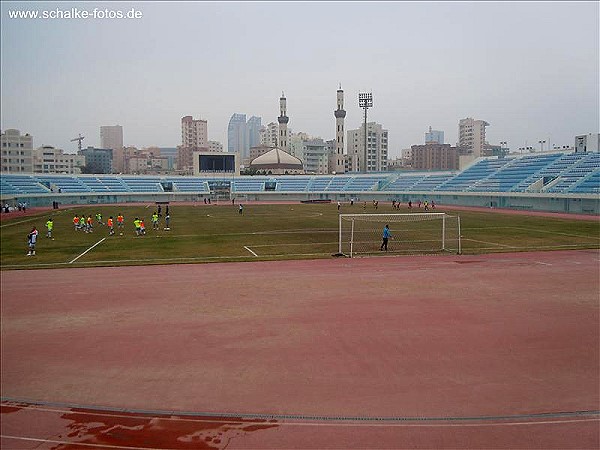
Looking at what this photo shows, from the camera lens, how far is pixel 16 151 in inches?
254

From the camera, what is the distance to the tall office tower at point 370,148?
158 metres

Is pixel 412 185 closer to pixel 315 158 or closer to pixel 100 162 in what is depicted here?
pixel 315 158

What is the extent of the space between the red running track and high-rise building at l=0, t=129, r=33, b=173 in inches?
71.4

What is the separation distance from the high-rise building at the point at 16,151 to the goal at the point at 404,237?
19.4 meters

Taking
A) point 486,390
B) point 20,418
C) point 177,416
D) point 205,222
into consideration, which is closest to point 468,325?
point 486,390

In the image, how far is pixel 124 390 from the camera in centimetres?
877

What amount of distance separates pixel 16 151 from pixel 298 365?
6.51m

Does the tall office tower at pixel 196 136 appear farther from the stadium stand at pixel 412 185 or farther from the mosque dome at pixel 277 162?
the stadium stand at pixel 412 185

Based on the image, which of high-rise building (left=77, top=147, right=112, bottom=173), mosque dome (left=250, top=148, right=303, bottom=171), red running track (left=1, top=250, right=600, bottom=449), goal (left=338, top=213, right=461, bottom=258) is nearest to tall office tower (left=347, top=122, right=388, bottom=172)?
mosque dome (left=250, top=148, right=303, bottom=171)

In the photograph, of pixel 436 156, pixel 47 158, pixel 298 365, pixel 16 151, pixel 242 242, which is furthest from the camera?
pixel 436 156

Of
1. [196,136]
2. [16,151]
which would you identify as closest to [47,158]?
[16,151]

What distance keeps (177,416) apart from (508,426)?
5344 mm

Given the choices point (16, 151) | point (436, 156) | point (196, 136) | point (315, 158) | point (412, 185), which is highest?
point (196, 136)

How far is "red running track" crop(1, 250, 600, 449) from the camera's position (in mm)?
7508
